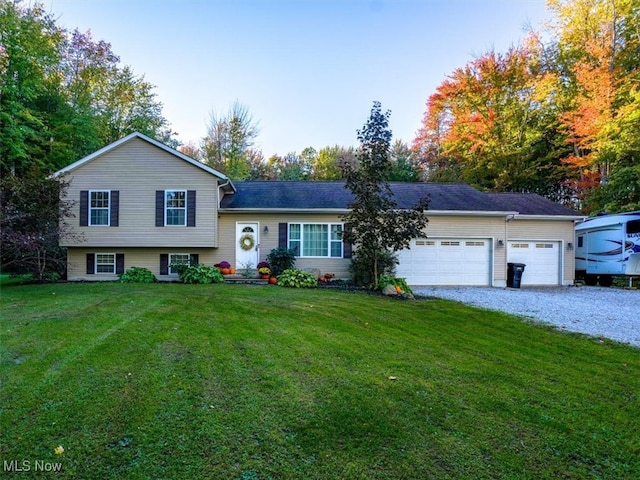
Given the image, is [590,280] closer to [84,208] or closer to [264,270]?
[264,270]

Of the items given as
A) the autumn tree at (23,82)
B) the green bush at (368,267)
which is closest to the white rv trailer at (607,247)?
the green bush at (368,267)

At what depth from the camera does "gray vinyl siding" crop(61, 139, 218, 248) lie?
472 inches

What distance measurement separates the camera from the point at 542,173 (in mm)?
21812

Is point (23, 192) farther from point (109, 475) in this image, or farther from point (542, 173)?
point (542, 173)

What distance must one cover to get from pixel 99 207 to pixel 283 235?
6580 millimetres

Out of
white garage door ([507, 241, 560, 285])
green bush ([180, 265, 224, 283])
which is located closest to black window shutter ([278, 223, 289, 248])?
green bush ([180, 265, 224, 283])

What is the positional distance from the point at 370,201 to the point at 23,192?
413 inches

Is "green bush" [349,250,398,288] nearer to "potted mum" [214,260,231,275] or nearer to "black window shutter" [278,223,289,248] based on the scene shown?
"black window shutter" [278,223,289,248]

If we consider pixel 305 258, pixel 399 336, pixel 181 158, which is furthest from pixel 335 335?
pixel 181 158

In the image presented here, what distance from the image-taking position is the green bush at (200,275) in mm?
11094

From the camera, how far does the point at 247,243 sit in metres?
12.7

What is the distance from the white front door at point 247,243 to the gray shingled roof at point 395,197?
750 millimetres

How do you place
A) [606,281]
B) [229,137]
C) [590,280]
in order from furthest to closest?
[229,137] → [590,280] → [606,281]

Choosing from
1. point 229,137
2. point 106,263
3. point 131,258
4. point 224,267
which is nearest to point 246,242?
point 224,267
